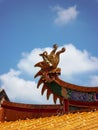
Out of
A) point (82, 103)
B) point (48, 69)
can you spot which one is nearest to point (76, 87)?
point (82, 103)

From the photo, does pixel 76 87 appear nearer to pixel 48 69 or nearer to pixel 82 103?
pixel 82 103

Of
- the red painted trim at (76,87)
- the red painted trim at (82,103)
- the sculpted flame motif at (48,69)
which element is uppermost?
the sculpted flame motif at (48,69)

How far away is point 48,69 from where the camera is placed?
960 cm

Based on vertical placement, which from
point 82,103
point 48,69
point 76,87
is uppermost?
point 48,69

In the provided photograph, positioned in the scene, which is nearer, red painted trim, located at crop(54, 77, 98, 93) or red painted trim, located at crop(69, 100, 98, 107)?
red painted trim, located at crop(69, 100, 98, 107)

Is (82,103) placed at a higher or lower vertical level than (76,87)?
lower

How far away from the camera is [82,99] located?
367 inches

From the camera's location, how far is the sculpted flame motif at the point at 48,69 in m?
9.51

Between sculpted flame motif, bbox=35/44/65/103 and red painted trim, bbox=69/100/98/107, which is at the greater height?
sculpted flame motif, bbox=35/44/65/103

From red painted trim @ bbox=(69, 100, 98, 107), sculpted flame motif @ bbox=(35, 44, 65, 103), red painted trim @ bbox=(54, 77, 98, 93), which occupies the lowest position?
red painted trim @ bbox=(69, 100, 98, 107)

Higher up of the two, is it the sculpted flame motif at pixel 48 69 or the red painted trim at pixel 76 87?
the sculpted flame motif at pixel 48 69

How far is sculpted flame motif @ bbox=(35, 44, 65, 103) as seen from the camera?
951cm

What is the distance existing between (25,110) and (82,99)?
2.54 m

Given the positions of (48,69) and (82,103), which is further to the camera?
(48,69)
